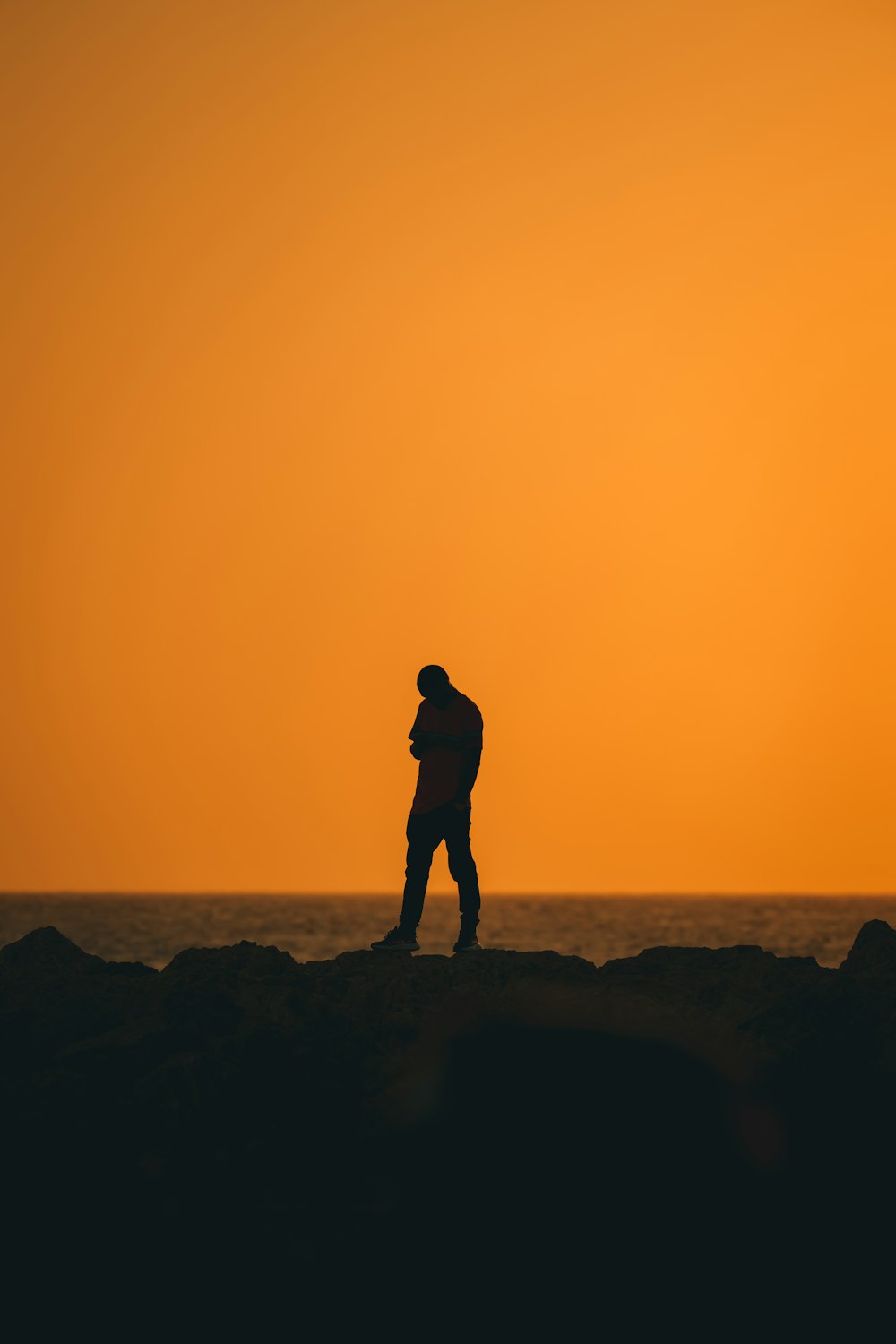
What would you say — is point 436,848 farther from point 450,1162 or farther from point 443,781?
point 450,1162

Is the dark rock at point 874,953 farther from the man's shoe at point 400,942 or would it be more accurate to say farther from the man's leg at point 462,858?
the man's leg at point 462,858

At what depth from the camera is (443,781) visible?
1270cm

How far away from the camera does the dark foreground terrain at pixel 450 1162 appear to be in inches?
253

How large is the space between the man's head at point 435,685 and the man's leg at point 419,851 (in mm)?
886

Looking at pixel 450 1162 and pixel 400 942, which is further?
pixel 400 942

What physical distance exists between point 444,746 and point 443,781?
0.88ft

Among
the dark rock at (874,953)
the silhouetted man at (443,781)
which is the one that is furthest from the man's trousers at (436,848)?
the dark rock at (874,953)

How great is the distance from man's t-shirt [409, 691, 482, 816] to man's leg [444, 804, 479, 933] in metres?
0.17

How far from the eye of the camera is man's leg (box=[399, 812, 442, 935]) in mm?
12711

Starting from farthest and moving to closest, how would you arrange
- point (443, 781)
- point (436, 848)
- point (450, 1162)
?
point (436, 848) → point (443, 781) → point (450, 1162)

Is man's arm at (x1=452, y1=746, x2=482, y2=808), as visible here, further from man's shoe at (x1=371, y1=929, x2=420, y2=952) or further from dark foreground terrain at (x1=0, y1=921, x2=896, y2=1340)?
dark foreground terrain at (x1=0, y1=921, x2=896, y2=1340)

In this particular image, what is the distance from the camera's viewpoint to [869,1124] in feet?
24.1

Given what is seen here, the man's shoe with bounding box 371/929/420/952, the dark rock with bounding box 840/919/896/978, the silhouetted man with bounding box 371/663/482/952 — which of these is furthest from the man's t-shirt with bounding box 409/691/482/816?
the dark rock with bounding box 840/919/896/978

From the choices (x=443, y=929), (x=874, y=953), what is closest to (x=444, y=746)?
(x=874, y=953)
